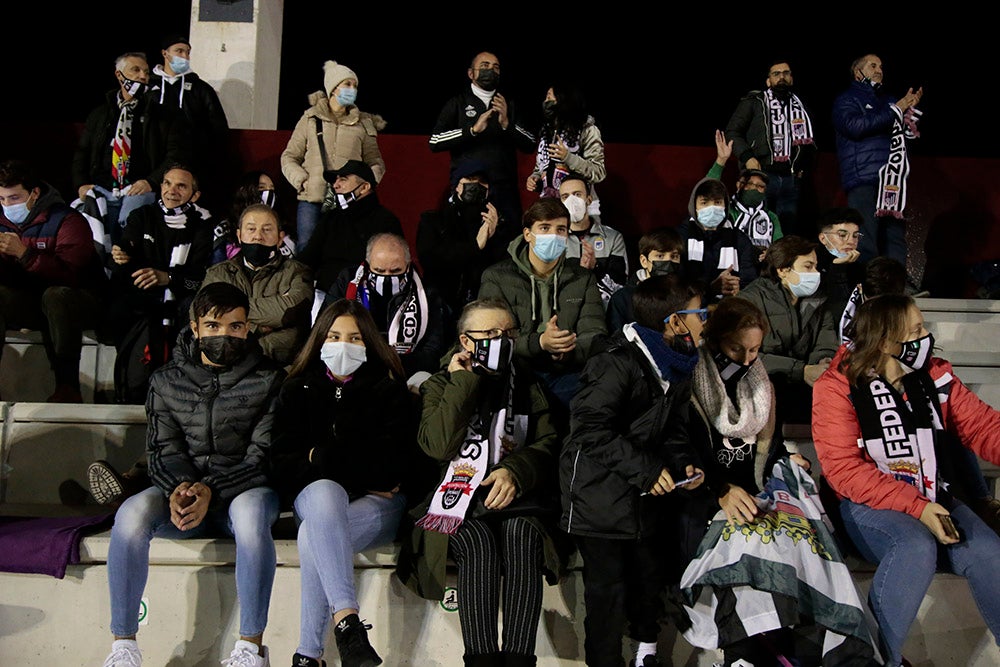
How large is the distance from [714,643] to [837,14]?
344 inches

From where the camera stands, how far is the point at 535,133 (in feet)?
23.1

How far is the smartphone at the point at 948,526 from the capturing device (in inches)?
147

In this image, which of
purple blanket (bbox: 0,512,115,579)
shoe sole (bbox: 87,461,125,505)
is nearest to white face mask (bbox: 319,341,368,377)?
shoe sole (bbox: 87,461,125,505)

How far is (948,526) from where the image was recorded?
12.3 ft

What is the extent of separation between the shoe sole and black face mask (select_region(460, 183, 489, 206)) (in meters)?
2.58

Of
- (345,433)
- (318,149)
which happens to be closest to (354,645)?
(345,433)

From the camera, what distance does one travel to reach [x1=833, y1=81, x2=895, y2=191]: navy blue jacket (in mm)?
6969

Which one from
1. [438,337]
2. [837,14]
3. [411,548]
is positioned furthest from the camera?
[837,14]

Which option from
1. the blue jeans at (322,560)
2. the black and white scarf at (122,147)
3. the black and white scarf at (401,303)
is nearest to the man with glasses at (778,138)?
the black and white scarf at (401,303)

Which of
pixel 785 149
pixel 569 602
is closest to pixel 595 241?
pixel 785 149

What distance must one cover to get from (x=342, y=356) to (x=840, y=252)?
122 inches

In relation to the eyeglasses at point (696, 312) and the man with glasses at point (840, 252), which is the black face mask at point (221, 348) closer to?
the eyeglasses at point (696, 312)

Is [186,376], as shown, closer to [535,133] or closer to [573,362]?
[573,362]

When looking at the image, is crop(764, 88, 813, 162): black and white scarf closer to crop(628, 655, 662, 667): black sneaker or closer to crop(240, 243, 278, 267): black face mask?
crop(240, 243, 278, 267): black face mask
